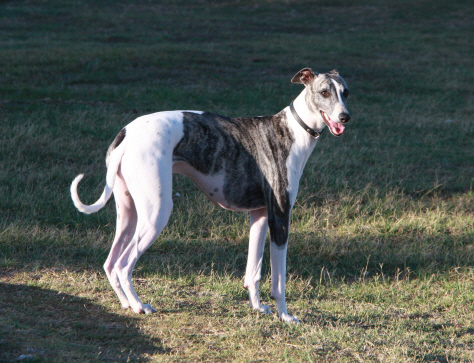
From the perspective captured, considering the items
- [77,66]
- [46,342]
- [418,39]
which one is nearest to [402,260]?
[46,342]

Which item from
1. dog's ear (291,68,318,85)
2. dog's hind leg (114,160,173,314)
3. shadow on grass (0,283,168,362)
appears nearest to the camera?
shadow on grass (0,283,168,362)

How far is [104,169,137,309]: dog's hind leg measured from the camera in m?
4.78

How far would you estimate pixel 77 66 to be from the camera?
15367 millimetres

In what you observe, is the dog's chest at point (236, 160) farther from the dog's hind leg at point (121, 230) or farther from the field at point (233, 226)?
the field at point (233, 226)

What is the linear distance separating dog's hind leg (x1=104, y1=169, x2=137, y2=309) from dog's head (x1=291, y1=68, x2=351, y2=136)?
166 cm

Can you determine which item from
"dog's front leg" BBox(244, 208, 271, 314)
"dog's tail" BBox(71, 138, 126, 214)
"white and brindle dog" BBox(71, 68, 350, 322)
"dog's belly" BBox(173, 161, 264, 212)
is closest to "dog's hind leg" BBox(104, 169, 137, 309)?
"white and brindle dog" BBox(71, 68, 350, 322)

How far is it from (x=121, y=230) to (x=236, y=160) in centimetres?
110

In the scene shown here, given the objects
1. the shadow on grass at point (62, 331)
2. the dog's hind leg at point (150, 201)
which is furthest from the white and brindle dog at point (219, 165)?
the shadow on grass at point (62, 331)

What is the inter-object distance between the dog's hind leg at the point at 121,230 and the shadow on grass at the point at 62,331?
23 centimetres

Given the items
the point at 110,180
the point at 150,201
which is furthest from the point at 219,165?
the point at 110,180

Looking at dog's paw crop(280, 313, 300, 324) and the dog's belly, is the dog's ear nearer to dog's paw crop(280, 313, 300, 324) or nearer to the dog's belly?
the dog's belly

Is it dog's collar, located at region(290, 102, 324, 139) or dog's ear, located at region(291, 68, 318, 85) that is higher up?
dog's ear, located at region(291, 68, 318, 85)

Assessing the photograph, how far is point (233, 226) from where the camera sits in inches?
272

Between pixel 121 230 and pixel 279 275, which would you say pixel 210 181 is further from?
pixel 279 275
